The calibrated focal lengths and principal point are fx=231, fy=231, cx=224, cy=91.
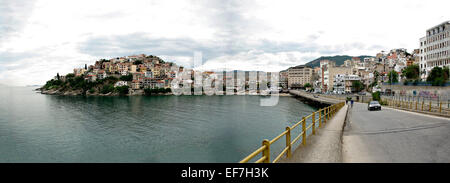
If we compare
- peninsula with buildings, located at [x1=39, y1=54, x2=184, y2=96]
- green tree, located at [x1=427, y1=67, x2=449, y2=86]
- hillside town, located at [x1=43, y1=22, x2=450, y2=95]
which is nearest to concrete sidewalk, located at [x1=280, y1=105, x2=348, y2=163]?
green tree, located at [x1=427, y1=67, x2=449, y2=86]

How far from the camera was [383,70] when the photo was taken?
12362 cm

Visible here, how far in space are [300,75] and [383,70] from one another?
196ft

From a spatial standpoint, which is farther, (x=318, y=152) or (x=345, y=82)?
(x=345, y=82)

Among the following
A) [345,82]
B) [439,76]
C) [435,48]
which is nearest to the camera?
[439,76]

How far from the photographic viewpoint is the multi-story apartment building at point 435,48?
5497cm

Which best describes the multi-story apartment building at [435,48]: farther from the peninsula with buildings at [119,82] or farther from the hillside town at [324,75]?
the peninsula with buildings at [119,82]

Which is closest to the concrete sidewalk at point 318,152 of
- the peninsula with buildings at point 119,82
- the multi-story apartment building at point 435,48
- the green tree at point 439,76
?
the green tree at point 439,76

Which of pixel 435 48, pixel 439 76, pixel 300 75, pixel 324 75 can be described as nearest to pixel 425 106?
pixel 439 76

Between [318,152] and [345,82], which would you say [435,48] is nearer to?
[345,82]

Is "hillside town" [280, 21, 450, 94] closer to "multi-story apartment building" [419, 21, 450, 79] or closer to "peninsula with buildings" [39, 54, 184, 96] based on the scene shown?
"multi-story apartment building" [419, 21, 450, 79]

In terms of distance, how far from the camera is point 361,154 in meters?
7.02

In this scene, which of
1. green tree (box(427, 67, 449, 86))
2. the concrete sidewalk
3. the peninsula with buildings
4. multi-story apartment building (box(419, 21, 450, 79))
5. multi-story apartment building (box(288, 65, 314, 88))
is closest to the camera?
the concrete sidewalk

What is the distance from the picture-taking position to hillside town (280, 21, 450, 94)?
57.3 m

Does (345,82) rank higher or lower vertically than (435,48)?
lower
